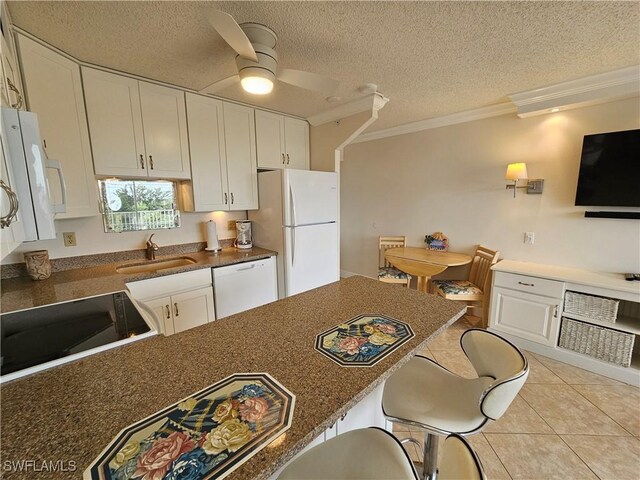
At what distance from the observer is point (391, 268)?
367 centimetres

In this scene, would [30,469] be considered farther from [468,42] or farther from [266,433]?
[468,42]

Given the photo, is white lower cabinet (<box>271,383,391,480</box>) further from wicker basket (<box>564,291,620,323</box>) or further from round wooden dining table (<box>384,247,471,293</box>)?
wicker basket (<box>564,291,620,323</box>)

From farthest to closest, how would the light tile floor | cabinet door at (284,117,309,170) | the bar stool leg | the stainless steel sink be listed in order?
1. cabinet door at (284,117,309,170)
2. the stainless steel sink
3. the light tile floor
4. the bar stool leg

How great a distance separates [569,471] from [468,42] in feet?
8.64

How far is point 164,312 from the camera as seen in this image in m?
2.17

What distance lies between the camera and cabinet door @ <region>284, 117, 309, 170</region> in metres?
3.21

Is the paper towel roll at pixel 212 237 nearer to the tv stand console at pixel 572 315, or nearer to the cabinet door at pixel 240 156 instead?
the cabinet door at pixel 240 156

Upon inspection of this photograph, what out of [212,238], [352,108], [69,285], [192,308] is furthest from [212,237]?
[352,108]

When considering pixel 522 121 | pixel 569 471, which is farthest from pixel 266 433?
pixel 522 121

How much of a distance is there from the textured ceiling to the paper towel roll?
52.4 inches

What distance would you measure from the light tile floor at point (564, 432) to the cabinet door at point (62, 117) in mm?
2820

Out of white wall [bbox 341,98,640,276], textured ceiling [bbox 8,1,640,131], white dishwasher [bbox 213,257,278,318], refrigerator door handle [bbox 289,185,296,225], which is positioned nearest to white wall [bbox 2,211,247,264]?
white dishwasher [bbox 213,257,278,318]

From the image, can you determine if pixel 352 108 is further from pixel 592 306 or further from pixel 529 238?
pixel 592 306

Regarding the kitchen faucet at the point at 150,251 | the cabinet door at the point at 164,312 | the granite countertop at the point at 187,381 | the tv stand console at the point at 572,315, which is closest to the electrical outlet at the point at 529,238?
the tv stand console at the point at 572,315
